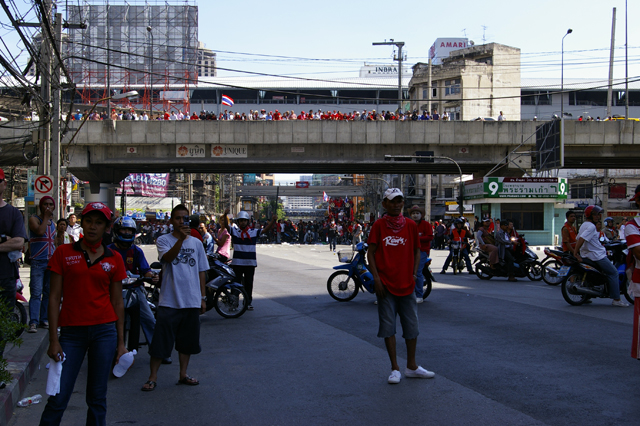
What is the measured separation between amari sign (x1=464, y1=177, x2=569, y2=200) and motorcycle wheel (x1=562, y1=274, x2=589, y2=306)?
27813mm

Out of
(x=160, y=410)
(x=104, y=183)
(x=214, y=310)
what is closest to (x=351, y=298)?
(x=214, y=310)

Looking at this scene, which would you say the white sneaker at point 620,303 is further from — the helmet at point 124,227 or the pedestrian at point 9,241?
the pedestrian at point 9,241

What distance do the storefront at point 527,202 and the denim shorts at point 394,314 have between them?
33363mm

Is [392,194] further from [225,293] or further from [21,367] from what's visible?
[225,293]

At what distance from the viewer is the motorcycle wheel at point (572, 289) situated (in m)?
10.6

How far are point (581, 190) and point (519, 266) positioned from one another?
47996 millimetres

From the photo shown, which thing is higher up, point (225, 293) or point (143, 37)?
point (143, 37)

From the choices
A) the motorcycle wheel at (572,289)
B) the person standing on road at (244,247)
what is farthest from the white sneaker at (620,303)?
the person standing on road at (244,247)

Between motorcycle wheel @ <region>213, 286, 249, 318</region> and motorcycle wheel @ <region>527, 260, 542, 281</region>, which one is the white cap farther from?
motorcycle wheel @ <region>527, 260, 542, 281</region>

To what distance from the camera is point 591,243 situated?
10312mm

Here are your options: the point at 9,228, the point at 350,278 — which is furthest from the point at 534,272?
the point at 9,228

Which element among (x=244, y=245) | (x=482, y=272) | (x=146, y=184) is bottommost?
(x=482, y=272)

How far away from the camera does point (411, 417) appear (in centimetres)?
455

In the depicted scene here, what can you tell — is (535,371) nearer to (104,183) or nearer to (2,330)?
(2,330)
